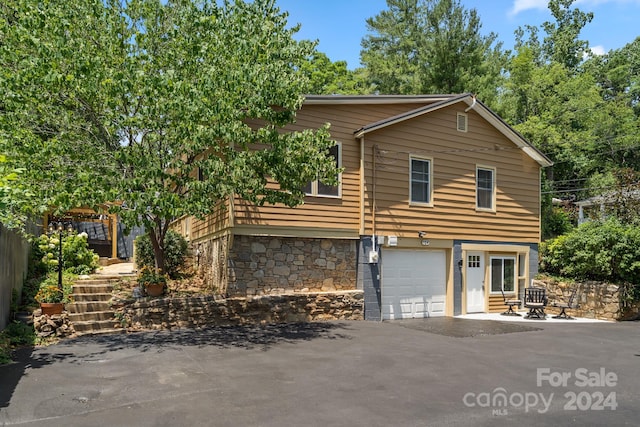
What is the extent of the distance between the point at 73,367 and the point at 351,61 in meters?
26.5

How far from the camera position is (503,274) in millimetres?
16250

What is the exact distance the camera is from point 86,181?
28.7 feet

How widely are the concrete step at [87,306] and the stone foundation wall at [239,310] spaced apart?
1.22 feet

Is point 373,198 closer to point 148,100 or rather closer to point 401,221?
point 401,221

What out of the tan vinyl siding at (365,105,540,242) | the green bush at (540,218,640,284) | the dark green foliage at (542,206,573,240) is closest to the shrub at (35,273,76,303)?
the tan vinyl siding at (365,105,540,242)

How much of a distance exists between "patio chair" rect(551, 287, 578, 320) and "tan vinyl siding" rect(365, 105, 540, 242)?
7.15ft

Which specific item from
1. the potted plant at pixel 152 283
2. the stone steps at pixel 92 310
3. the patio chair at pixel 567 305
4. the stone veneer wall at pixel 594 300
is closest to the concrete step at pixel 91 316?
the stone steps at pixel 92 310

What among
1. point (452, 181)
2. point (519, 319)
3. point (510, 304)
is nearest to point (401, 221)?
point (452, 181)

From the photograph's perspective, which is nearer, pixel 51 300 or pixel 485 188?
pixel 51 300

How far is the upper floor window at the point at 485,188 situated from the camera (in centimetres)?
1591

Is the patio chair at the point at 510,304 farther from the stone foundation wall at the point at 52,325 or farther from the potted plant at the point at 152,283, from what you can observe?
the stone foundation wall at the point at 52,325

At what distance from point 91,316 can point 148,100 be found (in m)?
4.89

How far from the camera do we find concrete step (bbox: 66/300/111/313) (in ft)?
34.7

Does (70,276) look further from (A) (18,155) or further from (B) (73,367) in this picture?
(B) (73,367)
